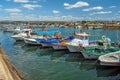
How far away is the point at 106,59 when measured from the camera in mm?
25391

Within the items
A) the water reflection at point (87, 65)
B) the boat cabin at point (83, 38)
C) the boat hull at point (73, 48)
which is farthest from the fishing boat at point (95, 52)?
the boat cabin at point (83, 38)

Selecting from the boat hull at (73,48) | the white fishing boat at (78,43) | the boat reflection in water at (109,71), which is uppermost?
the white fishing boat at (78,43)

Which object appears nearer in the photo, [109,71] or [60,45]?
[109,71]

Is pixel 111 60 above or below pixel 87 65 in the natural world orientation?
above

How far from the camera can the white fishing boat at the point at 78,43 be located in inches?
1363

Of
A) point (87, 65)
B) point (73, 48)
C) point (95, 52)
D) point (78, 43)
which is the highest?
point (78, 43)

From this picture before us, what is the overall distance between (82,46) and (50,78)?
45.3 ft

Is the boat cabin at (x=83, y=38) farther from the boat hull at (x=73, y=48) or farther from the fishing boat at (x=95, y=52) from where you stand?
the fishing boat at (x=95, y=52)

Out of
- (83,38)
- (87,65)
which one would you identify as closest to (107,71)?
(87,65)

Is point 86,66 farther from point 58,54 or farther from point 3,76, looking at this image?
point 3,76

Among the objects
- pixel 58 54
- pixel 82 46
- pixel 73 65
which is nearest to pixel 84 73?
pixel 73 65

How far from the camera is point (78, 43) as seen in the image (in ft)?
116

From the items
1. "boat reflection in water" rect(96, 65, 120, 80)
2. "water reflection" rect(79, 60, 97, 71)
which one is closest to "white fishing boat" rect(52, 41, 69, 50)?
"water reflection" rect(79, 60, 97, 71)

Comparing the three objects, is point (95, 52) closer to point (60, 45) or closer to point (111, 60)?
point (111, 60)
